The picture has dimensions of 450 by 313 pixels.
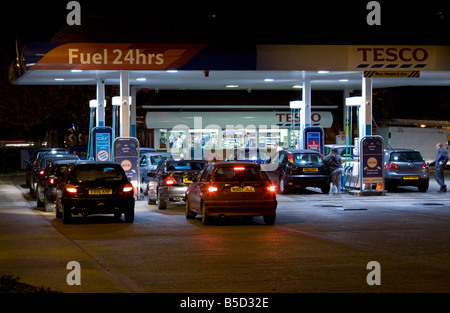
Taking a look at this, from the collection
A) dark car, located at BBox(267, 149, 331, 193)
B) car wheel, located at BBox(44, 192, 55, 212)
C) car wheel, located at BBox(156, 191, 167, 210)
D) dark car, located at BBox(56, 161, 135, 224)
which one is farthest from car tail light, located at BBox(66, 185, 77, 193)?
dark car, located at BBox(267, 149, 331, 193)

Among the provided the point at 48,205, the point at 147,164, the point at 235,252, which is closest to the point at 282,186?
the point at 147,164

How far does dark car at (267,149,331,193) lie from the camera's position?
25.8m

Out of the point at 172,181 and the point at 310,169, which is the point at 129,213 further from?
the point at 310,169

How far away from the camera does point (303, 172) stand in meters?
25.8

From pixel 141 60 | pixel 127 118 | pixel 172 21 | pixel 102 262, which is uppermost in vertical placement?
pixel 172 21

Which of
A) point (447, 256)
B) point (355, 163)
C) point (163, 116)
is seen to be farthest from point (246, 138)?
point (447, 256)

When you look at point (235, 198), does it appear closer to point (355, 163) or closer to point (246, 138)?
point (355, 163)

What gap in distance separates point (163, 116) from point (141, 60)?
1622 centimetres

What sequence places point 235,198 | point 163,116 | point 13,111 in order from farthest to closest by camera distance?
point 13,111 < point 163,116 < point 235,198

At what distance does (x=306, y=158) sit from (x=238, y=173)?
966 cm

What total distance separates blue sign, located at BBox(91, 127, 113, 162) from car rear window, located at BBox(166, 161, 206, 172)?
6.34 m
